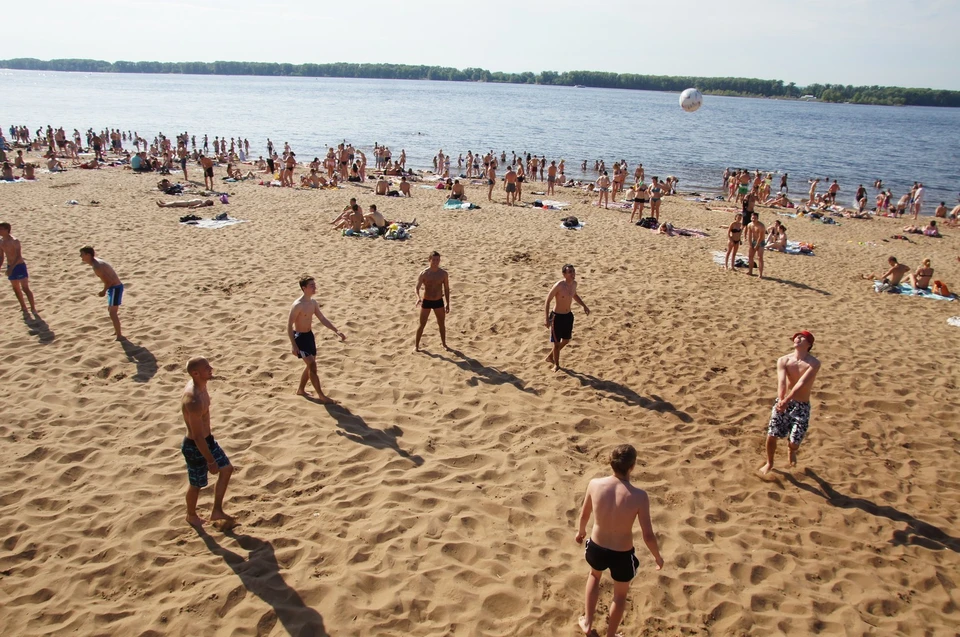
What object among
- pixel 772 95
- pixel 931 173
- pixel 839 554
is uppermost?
pixel 772 95

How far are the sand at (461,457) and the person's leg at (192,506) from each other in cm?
9

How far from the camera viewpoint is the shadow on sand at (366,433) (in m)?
5.89

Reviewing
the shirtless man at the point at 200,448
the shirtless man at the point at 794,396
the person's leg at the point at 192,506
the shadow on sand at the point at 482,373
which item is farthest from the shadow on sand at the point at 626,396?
the person's leg at the point at 192,506

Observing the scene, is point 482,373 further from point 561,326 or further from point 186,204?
point 186,204

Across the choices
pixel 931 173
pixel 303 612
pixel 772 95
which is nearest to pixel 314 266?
pixel 303 612

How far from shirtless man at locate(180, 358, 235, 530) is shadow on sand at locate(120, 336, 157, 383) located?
116 inches

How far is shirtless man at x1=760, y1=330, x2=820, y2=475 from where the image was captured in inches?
215

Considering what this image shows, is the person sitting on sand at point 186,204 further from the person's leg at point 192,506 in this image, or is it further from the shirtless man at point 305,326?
the person's leg at point 192,506

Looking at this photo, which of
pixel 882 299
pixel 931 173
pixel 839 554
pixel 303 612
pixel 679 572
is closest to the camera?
pixel 303 612

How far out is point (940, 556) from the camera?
16.0 feet

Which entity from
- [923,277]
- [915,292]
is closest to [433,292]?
[915,292]

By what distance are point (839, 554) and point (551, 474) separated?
2493 millimetres

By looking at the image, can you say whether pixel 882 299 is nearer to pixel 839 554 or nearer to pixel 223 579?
pixel 839 554

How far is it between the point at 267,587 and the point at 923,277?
1363 centimetres
